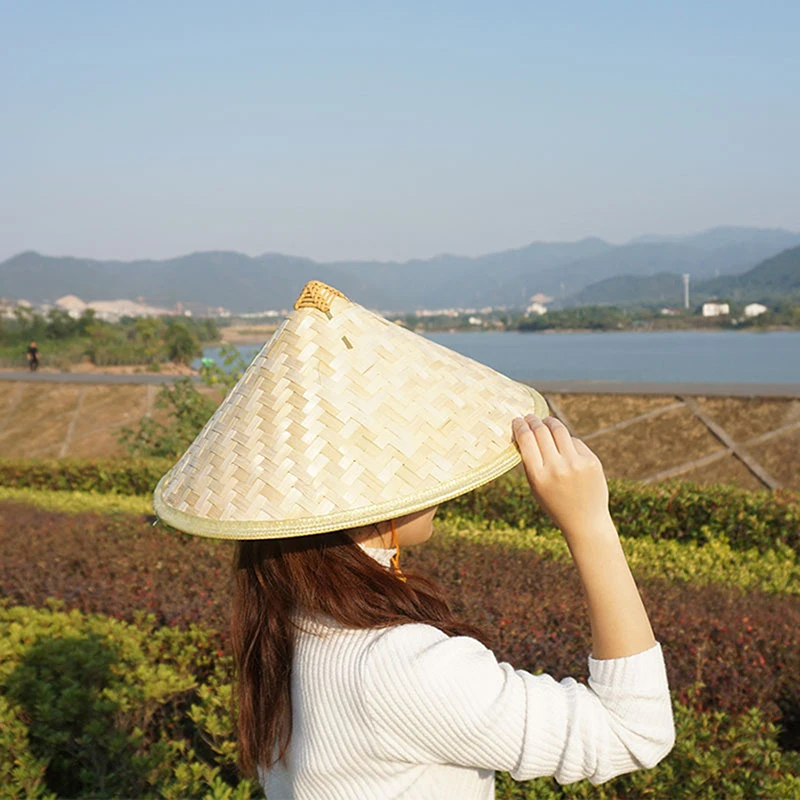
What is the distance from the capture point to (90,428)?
32.9ft

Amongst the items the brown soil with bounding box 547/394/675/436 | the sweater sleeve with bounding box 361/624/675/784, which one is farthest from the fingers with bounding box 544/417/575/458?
the brown soil with bounding box 547/394/675/436

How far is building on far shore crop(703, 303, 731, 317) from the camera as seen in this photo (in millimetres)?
10469

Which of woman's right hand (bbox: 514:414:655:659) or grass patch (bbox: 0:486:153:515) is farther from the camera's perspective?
grass patch (bbox: 0:486:153:515)

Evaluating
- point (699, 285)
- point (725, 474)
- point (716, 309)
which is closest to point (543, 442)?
point (725, 474)

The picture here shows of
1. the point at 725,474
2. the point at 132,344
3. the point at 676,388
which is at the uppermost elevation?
the point at 132,344

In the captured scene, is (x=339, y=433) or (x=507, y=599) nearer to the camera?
(x=339, y=433)

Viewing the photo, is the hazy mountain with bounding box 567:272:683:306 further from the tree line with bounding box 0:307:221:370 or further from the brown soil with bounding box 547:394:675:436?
the brown soil with bounding box 547:394:675:436

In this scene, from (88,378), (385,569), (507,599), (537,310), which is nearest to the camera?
(385,569)

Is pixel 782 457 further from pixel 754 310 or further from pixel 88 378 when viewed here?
pixel 88 378

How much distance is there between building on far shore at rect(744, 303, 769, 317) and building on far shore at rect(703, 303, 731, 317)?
0.74ft

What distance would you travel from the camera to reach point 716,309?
10.7 meters

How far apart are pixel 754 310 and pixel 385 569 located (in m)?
9.92

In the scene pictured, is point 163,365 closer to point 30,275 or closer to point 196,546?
point 196,546

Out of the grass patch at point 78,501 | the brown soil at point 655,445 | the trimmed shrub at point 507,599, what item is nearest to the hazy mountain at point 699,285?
the brown soil at point 655,445
